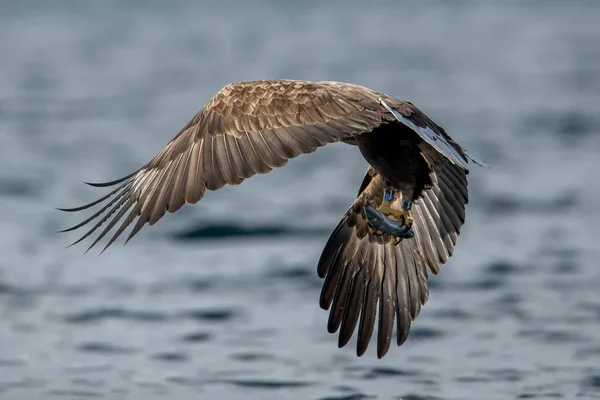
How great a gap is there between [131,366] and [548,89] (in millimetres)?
14928

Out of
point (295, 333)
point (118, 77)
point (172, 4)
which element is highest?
point (172, 4)

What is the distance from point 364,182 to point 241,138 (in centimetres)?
138

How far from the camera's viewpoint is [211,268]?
1250cm

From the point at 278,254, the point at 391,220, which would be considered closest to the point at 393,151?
the point at 391,220

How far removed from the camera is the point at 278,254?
508 inches

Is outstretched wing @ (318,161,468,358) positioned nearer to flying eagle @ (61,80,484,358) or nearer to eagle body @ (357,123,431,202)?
flying eagle @ (61,80,484,358)

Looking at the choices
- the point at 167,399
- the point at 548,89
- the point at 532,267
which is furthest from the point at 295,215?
the point at 548,89

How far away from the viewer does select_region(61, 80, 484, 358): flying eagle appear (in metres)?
7.00

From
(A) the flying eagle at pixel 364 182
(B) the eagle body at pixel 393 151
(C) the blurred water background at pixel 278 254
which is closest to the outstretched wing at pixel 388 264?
(A) the flying eagle at pixel 364 182

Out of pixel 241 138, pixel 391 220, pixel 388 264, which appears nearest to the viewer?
pixel 241 138

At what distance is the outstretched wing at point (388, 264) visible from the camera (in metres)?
8.16

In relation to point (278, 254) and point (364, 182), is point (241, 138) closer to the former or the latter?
point (364, 182)

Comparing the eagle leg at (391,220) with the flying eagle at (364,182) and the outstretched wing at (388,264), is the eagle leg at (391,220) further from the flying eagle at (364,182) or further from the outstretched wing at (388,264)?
the outstretched wing at (388,264)

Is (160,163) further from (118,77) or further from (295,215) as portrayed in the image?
(118,77)
